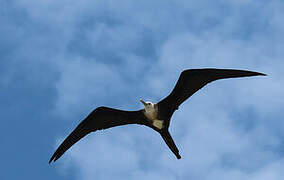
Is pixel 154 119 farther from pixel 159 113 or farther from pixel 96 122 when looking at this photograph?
pixel 96 122

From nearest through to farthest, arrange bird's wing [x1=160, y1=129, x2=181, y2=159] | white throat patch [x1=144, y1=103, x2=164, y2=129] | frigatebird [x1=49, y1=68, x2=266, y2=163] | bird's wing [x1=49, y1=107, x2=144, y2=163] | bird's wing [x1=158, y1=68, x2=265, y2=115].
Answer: bird's wing [x1=158, y1=68, x2=265, y2=115]
frigatebird [x1=49, y1=68, x2=266, y2=163]
bird's wing [x1=160, y1=129, x2=181, y2=159]
white throat patch [x1=144, y1=103, x2=164, y2=129]
bird's wing [x1=49, y1=107, x2=144, y2=163]

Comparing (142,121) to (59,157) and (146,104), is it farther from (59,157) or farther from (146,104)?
(59,157)

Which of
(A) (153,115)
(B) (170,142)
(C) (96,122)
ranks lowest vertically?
(B) (170,142)

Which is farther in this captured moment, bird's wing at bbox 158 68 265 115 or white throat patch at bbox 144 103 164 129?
white throat patch at bbox 144 103 164 129

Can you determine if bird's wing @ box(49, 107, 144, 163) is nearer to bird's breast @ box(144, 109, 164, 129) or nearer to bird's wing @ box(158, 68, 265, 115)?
bird's breast @ box(144, 109, 164, 129)

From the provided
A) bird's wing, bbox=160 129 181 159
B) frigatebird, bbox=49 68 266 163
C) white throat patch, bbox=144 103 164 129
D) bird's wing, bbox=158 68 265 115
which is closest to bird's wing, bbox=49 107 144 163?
frigatebird, bbox=49 68 266 163

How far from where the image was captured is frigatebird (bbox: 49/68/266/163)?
17453 mm

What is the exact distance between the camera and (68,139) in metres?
18.7

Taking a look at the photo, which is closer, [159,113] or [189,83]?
[189,83]

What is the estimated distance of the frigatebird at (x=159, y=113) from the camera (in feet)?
57.3

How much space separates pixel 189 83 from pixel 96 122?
10.2ft

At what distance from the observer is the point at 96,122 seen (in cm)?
1870

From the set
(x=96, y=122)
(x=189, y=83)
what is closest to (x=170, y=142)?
(x=189, y=83)

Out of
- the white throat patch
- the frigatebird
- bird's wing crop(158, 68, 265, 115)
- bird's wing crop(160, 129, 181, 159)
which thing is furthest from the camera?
the white throat patch
